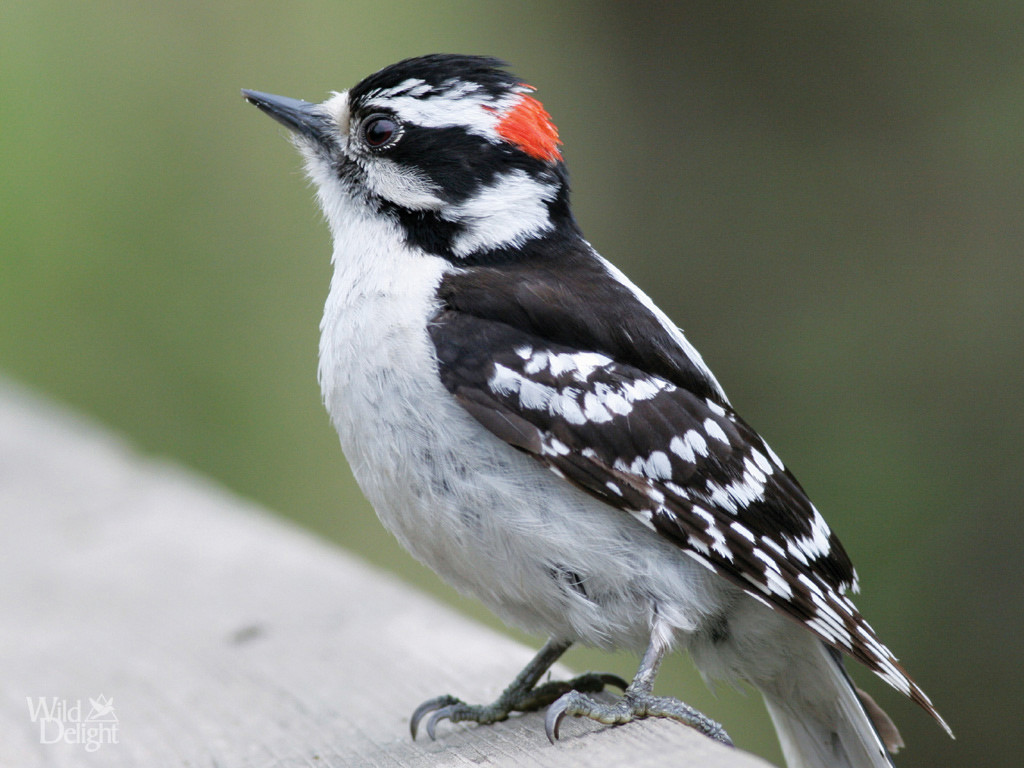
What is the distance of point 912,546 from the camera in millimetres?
6125

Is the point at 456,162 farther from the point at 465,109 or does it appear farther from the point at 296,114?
the point at 296,114

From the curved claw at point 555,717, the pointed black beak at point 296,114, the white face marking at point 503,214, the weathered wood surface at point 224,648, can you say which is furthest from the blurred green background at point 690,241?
the pointed black beak at point 296,114

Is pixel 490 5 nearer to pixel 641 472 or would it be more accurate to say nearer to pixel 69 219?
pixel 69 219

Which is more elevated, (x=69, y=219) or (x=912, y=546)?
(x=912, y=546)

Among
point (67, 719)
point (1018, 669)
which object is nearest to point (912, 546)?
point (1018, 669)

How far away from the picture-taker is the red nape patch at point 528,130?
9.41ft

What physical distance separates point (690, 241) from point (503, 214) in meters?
4.26

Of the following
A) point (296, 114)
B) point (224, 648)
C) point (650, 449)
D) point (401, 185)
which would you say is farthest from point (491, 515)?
point (296, 114)

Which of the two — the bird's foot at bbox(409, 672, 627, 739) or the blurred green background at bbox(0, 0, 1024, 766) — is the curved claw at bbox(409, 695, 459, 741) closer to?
the bird's foot at bbox(409, 672, 627, 739)

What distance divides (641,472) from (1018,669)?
441 cm

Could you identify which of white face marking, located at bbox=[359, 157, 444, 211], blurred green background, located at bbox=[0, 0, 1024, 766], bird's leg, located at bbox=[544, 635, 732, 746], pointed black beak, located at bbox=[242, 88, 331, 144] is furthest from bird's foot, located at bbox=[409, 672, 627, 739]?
blurred green background, located at bbox=[0, 0, 1024, 766]

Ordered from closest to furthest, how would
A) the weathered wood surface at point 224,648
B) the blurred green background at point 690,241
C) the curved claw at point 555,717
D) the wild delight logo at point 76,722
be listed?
1. the curved claw at point 555,717
2. the weathered wood surface at point 224,648
3. the wild delight logo at point 76,722
4. the blurred green background at point 690,241

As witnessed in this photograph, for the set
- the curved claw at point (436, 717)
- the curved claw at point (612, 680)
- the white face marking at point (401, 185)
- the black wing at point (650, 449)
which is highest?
the white face marking at point (401, 185)

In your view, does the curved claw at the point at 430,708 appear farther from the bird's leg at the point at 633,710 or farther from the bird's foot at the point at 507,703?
the bird's leg at the point at 633,710
